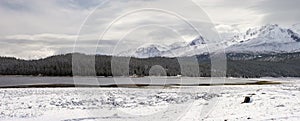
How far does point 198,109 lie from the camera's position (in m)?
32.0

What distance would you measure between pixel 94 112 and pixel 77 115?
6.95 ft

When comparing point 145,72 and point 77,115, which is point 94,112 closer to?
point 77,115

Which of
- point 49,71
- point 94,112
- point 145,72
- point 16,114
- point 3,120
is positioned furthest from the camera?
point 145,72

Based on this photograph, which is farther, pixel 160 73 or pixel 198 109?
pixel 160 73

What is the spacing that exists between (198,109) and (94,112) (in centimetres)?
929

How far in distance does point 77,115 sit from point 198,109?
10727mm

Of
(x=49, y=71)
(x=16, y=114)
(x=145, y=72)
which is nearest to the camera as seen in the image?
(x=16, y=114)

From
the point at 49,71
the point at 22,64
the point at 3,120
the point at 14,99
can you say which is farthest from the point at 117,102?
the point at 22,64

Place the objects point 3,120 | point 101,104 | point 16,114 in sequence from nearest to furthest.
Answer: point 3,120 < point 16,114 < point 101,104

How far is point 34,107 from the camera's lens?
1259 inches

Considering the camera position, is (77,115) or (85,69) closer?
(77,115)

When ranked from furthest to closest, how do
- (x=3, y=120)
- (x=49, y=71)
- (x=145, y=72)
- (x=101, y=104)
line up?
(x=145, y=72) < (x=49, y=71) < (x=101, y=104) < (x=3, y=120)

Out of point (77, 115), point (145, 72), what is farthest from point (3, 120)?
point (145, 72)

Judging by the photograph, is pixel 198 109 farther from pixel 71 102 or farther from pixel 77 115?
pixel 71 102
